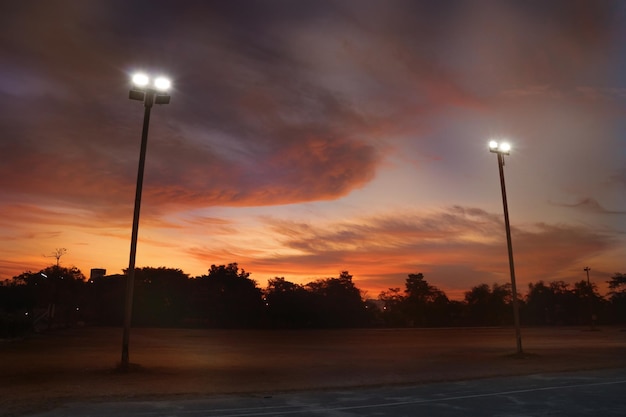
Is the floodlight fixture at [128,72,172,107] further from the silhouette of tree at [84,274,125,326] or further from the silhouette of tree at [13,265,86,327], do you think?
the silhouette of tree at [84,274,125,326]

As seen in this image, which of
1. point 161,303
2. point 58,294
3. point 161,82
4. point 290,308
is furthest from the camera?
point 290,308

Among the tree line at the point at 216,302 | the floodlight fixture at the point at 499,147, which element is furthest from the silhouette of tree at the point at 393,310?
→ the floodlight fixture at the point at 499,147

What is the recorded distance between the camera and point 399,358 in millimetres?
25594

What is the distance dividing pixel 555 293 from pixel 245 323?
9122 centimetres

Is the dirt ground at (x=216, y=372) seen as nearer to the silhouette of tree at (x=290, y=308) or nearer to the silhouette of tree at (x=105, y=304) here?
the silhouette of tree at (x=105, y=304)

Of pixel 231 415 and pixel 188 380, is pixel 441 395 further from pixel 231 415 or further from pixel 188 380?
pixel 188 380

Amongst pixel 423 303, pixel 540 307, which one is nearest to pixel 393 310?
pixel 423 303

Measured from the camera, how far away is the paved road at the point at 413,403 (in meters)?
10.7

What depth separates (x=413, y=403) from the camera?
1204cm

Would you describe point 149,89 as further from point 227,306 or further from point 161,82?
point 227,306

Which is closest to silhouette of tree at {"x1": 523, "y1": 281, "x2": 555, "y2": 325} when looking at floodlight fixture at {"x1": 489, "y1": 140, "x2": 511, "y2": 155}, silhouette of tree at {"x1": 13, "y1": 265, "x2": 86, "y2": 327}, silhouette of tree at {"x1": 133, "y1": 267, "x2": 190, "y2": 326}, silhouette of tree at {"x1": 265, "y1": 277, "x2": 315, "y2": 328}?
silhouette of tree at {"x1": 265, "y1": 277, "x2": 315, "y2": 328}

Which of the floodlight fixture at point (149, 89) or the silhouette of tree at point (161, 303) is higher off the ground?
the floodlight fixture at point (149, 89)

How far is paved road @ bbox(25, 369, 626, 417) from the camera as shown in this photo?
10734 mm

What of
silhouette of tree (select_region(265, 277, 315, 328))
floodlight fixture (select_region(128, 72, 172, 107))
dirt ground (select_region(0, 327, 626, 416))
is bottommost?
dirt ground (select_region(0, 327, 626, 416))
